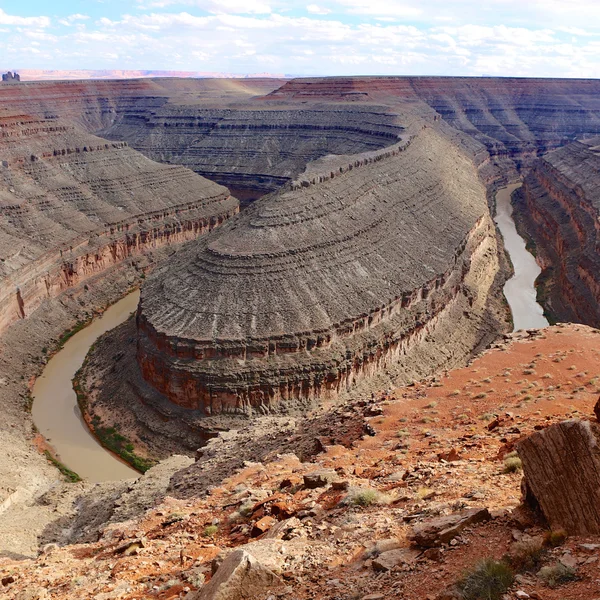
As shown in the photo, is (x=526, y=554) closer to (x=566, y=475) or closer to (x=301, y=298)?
(x=566, y=475)

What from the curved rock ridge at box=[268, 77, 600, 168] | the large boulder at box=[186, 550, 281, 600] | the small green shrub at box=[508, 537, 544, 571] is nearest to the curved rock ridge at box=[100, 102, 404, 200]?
the curved rock ridge at box=[268, 77, 600, 168]

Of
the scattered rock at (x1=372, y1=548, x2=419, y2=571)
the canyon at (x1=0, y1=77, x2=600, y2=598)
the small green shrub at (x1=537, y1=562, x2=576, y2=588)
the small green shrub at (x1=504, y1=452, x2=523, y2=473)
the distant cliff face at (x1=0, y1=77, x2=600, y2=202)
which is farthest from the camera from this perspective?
the distant cliff face at (x1=0, y1=77, x2=600, y2=202)

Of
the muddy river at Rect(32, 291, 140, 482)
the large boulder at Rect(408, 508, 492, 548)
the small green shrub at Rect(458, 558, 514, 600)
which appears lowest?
the muddy river at Rect(32, 291, 140, 482)

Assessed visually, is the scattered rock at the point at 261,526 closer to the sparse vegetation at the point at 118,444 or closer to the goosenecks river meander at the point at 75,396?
the sparse vegetation at the point at 118,444

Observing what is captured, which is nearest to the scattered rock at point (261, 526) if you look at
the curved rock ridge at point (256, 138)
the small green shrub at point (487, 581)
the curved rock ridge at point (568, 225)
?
the small green shrub at point (487, 581)

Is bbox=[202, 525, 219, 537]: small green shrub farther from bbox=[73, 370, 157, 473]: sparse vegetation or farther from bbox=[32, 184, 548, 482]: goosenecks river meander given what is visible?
bbox=[32, 184, 548, 482]: goosenecks river meander

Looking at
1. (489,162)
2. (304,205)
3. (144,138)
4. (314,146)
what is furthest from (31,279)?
(489,162)
